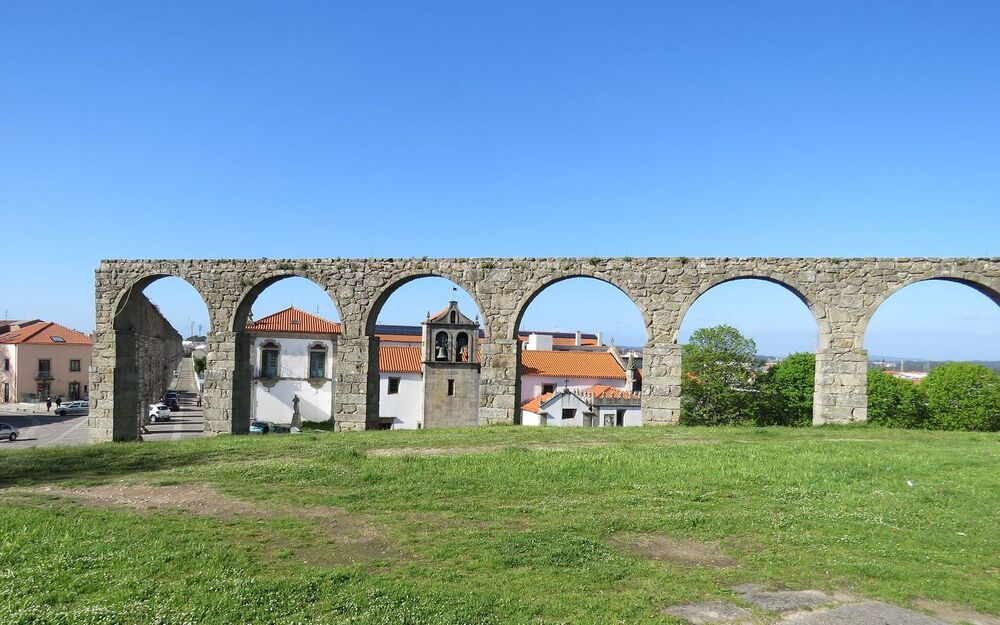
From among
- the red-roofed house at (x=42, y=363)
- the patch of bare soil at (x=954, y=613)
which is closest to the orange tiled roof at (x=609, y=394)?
the patch of bare soil at (x=954, y=613)

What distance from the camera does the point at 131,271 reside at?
746 inches

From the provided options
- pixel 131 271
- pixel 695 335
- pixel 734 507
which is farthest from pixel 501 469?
pixel 695 335

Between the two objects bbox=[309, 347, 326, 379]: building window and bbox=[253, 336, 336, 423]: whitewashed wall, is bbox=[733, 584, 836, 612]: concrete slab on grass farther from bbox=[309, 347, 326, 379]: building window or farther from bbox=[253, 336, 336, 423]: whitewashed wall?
bbox=[309, 347, 326, 379]: building window

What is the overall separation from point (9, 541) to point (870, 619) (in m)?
8.35

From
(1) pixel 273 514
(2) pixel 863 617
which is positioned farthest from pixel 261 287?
(2) pixel 863 617

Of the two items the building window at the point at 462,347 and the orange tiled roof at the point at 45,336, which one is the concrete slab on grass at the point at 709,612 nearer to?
the building window at the point at 462,347

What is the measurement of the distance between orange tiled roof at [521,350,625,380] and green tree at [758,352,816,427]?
10.6 meters

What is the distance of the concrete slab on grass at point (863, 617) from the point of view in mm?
4648

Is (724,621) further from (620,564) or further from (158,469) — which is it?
(158,469)

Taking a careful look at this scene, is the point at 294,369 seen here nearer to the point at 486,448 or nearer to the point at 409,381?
the point at 409,381

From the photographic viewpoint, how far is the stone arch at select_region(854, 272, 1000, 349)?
1603 centimetres

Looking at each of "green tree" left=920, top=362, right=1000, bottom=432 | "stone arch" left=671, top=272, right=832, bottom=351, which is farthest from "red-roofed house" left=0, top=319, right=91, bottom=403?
"green tree" left=920, top=362, right=1000, bottom=432

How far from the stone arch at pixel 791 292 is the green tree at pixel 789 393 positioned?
2186cm

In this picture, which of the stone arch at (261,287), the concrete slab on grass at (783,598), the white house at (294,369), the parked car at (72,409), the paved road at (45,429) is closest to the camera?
the concrete slab on grass at (783,598)
